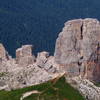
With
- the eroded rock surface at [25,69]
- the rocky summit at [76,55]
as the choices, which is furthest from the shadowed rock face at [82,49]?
the eroded rock surface at [25,69]

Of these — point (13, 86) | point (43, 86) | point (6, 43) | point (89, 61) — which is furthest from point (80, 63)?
point (6, 43)

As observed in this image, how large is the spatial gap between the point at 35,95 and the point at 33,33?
517 feet

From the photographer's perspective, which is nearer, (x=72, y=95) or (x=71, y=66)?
(x=72, y=95)

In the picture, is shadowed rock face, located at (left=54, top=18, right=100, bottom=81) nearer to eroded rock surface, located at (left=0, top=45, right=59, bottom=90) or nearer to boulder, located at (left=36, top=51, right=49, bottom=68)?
boulder, located at (left=36, top=51, right=49, bottom=68)

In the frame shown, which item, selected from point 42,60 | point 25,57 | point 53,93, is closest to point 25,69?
point 42,60

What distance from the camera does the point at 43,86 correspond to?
144 ft

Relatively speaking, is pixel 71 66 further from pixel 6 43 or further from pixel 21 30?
pixel 21 30

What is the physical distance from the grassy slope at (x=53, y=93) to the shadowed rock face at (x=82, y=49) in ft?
106

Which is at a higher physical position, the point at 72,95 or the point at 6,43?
the point at 72,95

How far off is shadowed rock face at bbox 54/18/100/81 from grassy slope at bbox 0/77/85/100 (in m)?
32.2

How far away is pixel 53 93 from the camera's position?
138ft

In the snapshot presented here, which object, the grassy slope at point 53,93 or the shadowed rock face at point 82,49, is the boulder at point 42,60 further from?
the grassy slope at point 53,93

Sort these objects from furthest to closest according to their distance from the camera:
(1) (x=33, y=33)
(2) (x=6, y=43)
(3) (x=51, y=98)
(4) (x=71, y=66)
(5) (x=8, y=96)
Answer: (1) (x=33, y=33) < (2) (x=6, y=43) < (4) (x=71, y=66) < (5) (x=8, y=96) < (3) (x=51, y=98)

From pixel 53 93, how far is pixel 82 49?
36710 mm
